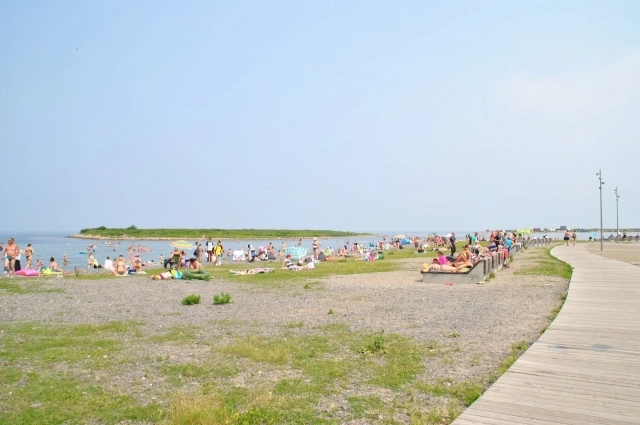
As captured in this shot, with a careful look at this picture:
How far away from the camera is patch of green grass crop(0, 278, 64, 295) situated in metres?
16.8

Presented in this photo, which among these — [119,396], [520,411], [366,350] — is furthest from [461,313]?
[119,396]

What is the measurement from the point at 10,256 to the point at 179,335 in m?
18.5

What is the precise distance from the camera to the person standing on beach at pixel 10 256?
76.7ft

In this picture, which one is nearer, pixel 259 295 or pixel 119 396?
pixel 119 396

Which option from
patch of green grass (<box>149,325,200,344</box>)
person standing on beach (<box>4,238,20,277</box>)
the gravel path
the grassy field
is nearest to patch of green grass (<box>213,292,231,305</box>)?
the gravel path

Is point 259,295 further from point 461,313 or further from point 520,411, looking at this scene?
point 520,411

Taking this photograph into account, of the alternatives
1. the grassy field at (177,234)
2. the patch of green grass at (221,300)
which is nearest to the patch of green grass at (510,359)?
the patch of green grass at (221,300)

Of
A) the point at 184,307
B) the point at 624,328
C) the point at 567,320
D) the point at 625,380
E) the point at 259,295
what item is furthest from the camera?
the point at 259,295

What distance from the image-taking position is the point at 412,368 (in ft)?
22.2

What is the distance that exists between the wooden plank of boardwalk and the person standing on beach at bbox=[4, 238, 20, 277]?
2313cm

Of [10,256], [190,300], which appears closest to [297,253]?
[10,256]

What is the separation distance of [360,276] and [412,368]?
14633 mm

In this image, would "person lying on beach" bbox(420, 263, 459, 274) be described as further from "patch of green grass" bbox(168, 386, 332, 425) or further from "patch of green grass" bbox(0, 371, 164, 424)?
"patch of green grass" bbox(0, 371, 164, 424)

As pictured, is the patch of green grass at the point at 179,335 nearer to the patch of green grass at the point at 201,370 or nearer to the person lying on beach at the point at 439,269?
the patch of green grass at the point at 201,370
